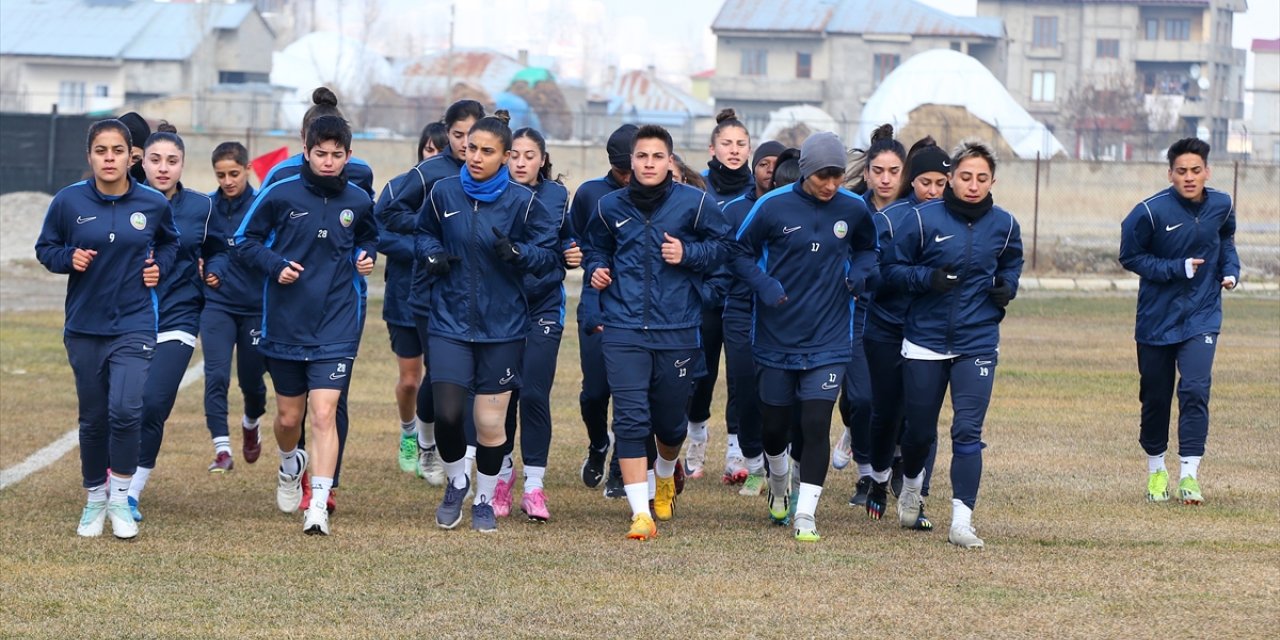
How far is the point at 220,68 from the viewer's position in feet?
306

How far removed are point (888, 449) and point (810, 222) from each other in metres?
1.48

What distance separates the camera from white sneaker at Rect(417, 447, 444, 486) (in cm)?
1038

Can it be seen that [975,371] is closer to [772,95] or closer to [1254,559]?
[1254,559]

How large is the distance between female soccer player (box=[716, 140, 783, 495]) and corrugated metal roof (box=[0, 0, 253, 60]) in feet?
273

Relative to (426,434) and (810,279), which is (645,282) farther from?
(426,434)

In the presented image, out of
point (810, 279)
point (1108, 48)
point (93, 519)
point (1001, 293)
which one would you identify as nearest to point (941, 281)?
point (1001, 293)

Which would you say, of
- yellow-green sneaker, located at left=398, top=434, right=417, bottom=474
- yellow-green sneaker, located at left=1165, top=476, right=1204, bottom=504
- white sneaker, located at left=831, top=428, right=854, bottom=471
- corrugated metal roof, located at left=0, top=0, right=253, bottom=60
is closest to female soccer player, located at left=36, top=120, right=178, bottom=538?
yellow-green sneaker, located at left=398, top=434, right=417, bottom=474

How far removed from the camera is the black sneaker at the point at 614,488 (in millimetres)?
9938

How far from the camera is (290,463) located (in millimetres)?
9164

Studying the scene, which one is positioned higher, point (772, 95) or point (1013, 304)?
point (772, 95)

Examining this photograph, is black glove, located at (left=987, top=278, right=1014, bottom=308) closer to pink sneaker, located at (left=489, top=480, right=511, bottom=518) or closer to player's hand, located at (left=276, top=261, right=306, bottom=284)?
pink sneaker, located at (left=489, top=480, right=511, bottom=518)

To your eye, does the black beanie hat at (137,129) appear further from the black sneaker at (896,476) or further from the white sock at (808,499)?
the black sneaker at (896,476)

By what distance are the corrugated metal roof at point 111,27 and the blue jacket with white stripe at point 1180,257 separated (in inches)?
3314

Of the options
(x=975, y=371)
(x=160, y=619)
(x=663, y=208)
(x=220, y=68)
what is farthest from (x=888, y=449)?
(x=220, y=68)
